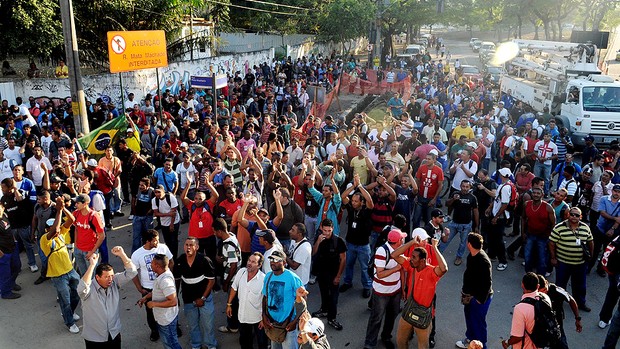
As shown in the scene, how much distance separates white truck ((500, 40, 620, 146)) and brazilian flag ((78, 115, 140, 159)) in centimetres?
1304

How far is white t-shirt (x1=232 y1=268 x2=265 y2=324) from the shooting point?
5812 millimetres

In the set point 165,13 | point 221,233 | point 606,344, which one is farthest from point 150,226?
point 165,13

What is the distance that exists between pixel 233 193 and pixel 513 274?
4766 mm

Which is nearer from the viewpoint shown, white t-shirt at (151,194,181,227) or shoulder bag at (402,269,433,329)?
shoulder bag at (402,269,433,329)

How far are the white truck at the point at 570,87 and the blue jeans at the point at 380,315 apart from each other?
41.5 feet

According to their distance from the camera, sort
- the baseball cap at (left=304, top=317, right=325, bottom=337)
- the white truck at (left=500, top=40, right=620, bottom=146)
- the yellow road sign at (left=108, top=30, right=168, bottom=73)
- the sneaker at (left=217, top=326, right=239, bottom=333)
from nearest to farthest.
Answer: the baseball cap at (left=304, top=317, right=325, bottom=337)
the sneaker at (left=217, top=326, right=239, bottom=333)
the yellow road sign at (left=108, top=30, right=168, bottom=73)
the white truck at (left=500, top=40, right=620, bottom=146)

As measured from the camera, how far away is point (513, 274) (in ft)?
29.2

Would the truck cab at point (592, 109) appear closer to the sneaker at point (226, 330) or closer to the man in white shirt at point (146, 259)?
the sneaker at point (226, 330)

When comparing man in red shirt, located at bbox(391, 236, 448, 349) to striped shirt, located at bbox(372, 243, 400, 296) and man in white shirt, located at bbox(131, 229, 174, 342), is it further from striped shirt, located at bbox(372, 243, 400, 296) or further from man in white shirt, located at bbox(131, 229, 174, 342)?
man in white shirt, located at bbox(131, 229, 174, 342)

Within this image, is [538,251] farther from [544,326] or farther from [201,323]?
→ [201,323]

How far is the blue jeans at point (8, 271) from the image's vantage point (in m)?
7.62

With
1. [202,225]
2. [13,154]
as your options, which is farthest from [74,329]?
[13,154]

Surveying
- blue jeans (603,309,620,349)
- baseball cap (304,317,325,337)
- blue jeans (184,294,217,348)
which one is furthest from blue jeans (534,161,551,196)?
baseball cap (304,317,325,337)

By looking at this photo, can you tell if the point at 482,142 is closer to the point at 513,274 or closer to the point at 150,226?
the point at 513,274
